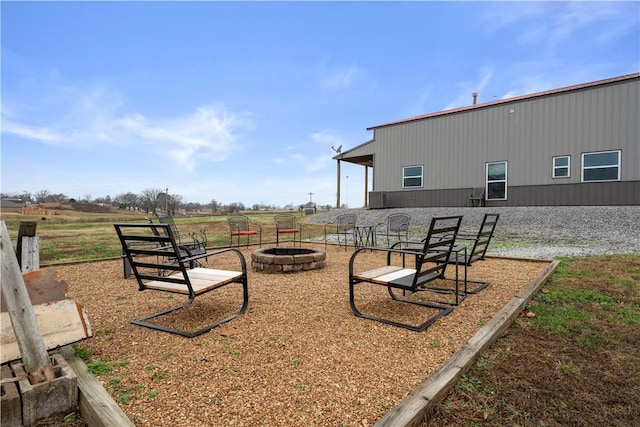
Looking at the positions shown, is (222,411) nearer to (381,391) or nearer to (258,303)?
(381,391)

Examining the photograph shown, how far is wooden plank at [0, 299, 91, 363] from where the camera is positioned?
6.69 ft

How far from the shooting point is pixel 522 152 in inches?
522

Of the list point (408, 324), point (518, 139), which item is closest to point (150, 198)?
point (518, 139)

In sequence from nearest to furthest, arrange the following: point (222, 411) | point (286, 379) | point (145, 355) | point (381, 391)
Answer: point (222, 411)
point (381, 391)
point (286, 379)
point (145, 355)

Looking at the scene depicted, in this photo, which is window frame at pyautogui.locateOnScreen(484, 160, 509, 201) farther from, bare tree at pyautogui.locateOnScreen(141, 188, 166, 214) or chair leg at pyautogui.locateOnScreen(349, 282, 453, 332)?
bare tree at pyautogui.locateOnScreen(141, 188, 166, 214)

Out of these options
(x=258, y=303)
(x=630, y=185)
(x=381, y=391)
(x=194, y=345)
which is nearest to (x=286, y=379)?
(x=381, y=391)

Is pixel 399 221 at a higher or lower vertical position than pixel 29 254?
higher

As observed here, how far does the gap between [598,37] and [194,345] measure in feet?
51.4

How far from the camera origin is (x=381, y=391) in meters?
1.93

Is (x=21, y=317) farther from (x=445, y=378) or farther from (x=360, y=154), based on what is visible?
(x=360, y=154)

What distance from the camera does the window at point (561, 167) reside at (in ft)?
40.4

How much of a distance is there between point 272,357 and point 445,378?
1232 mm

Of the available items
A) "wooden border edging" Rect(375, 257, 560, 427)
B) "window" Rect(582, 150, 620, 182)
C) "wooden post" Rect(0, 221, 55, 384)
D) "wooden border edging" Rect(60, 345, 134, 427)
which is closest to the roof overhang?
"window" Rect(582, 150, 620, 182)

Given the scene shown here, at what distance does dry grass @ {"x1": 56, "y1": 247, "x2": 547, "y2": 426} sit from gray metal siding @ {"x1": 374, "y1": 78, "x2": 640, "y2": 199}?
1137cm
